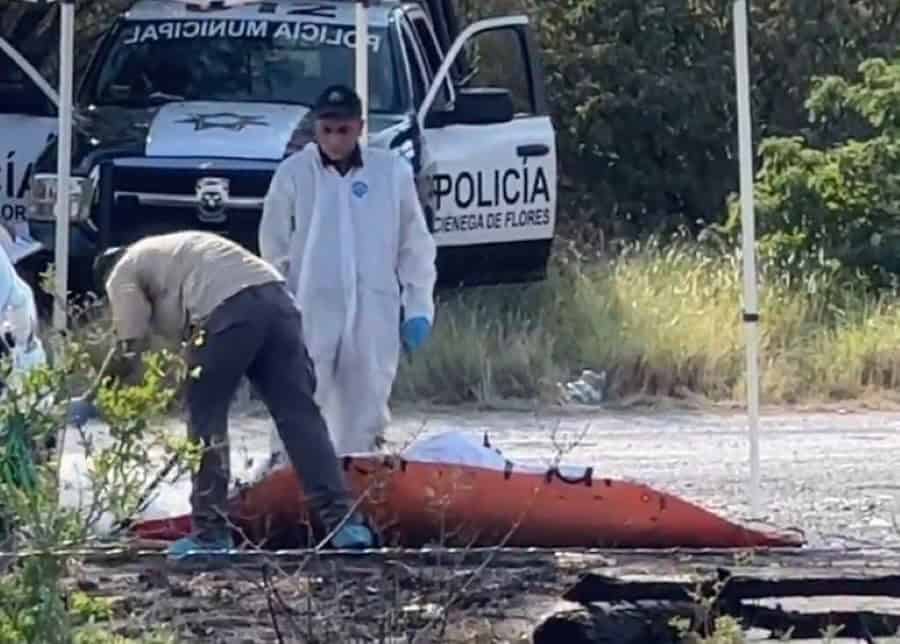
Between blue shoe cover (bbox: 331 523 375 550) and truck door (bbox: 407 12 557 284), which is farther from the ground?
truck door (bbox: 407 12 557 284)

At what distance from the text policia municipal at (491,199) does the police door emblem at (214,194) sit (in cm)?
119

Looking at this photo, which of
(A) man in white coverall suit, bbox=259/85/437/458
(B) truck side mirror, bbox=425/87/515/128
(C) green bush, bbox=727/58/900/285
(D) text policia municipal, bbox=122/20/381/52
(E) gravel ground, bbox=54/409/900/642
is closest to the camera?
(A) man in white coverall suit, bbox=259/85/437/458

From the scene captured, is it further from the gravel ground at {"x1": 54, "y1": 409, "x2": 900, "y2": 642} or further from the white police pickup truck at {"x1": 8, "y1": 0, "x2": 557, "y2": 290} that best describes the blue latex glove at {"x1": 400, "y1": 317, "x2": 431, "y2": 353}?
the white police pickup truck at {"x1": 8, "y1": 0, "x2": 557, "y2": 290}

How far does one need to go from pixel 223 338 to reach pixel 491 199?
6.14 metres

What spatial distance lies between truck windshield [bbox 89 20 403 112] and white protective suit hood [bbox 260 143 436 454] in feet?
15.0

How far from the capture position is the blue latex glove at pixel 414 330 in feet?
28.4

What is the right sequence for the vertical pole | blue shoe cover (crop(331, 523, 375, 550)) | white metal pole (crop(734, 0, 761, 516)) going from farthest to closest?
the vertical pole < white metal pole (crop(734, 0, 761, 516)) < blue shoe cover (crop(331, 523, 375, 550))

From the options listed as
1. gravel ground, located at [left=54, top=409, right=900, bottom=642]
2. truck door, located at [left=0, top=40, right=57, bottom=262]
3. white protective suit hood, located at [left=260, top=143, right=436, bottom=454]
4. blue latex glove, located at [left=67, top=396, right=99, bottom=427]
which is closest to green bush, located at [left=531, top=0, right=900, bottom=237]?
truck door, located at [left=0, top=40, right=57, bottom=262]

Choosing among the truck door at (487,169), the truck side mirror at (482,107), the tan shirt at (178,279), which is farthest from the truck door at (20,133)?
the tan shirt at (178,279)

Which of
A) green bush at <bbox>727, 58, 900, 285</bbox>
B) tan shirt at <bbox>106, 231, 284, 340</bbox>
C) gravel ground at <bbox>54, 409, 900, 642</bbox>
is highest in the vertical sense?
tan shirt at <bbox>106, 231, 284, 340</bbox>

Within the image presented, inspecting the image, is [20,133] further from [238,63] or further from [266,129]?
[266,129]

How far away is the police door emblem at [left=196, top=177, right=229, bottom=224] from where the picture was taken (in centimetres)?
1269

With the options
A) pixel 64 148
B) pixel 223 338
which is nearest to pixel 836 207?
pixel 64 148

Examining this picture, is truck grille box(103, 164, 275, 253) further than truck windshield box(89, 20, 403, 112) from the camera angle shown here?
No
